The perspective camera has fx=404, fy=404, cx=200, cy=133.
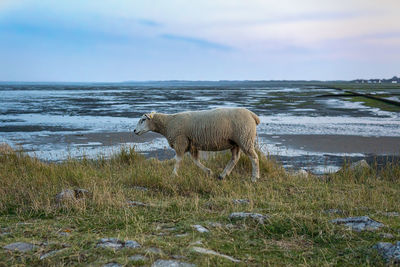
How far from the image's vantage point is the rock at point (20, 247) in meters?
4.46

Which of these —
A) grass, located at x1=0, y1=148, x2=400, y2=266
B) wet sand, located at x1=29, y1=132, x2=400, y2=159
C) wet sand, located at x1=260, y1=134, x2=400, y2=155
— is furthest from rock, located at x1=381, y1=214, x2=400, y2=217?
wet sand, located at x1=260, y1=134, x2=400, y2=155

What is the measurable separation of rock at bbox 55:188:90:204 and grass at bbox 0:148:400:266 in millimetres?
119

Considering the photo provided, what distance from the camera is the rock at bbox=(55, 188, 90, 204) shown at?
643cm

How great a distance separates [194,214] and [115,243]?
165cm

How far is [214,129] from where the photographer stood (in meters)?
9.23

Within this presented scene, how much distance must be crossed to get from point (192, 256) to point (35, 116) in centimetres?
2582

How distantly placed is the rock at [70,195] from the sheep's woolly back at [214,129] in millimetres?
3166

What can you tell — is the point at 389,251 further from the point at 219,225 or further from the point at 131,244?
the point at 131,244

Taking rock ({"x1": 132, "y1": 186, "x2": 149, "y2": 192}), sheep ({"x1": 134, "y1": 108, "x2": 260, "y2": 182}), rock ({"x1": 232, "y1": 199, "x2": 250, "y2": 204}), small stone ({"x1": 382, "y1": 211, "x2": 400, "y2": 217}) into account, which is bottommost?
rock ({"x1": 132, "y1": 186, "x2": 149, "y2": 192})

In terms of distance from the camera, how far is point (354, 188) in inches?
332

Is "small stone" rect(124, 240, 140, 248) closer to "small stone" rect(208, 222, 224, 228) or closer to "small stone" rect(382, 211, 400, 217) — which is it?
"small stone" rect(208, 222, 224, 228)

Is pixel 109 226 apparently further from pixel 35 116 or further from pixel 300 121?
pixel 35 116

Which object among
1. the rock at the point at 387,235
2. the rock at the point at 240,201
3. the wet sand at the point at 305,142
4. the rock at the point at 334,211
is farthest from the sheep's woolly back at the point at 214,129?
the rock at the point at 387,235

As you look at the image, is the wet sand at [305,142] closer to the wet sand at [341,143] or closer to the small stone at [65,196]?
the wet sand at [341,143]
